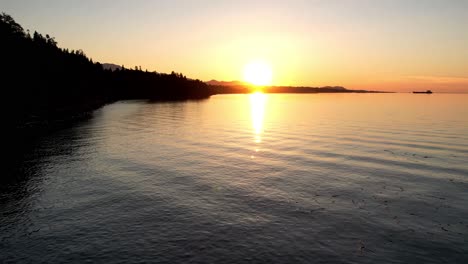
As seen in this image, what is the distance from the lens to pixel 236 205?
2642 cm

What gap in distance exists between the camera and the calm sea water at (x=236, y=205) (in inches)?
752

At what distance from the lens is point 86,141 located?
5869cm

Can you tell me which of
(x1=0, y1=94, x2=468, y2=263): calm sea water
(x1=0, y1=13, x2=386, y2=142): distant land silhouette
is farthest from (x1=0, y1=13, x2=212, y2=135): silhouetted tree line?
(x1=0, y1=94, x2=468, y2=263): calm sea water

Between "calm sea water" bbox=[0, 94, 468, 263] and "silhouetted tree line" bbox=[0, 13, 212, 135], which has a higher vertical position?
"silhouetted tree line" bbox=[0, 13, 212, 135]

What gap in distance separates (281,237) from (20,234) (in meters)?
17.4

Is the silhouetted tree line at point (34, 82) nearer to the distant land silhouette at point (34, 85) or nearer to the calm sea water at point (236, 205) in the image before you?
the distant land silhouette at point (34, 85)

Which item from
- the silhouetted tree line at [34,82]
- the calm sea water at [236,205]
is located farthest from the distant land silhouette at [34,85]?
the calm sea water at [236,205]

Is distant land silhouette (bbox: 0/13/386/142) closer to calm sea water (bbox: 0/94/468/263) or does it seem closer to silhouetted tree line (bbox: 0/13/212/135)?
silhouetted tree line (bbox: 0/13/212/135)

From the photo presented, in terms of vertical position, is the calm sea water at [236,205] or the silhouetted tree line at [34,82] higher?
the silhouetted tree line at [34,82]

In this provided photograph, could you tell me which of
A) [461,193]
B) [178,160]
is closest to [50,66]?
[178,160]

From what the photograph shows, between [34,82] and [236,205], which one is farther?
[34,82]

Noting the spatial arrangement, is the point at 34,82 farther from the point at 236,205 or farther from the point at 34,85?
the point at 236,205

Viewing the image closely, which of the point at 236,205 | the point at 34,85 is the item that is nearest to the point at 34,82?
the point at 34,85

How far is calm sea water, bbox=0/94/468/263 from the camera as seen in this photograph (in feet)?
62.6
